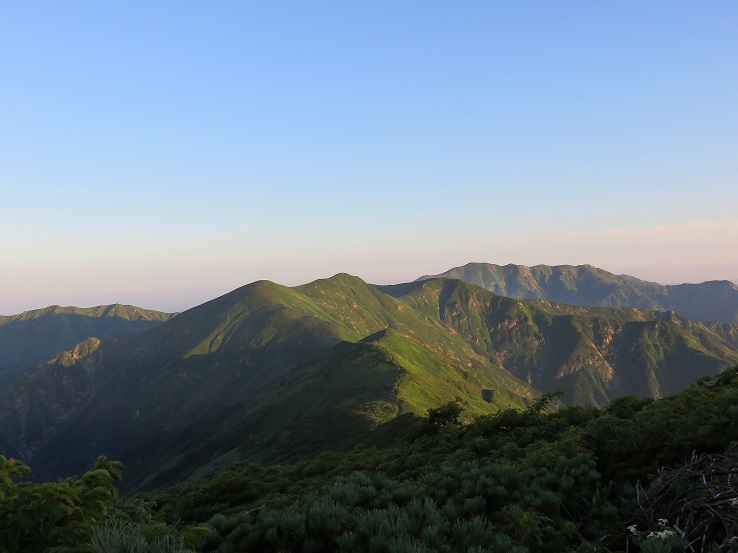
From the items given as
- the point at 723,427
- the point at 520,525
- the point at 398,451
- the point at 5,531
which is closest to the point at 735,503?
the point at 520,525

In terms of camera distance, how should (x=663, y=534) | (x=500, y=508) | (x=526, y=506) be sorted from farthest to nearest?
1. (x=500, y=508)
2. (x=526, y=506)
3. (x=663, y=534)

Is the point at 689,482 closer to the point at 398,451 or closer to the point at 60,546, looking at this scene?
the point at 60,546

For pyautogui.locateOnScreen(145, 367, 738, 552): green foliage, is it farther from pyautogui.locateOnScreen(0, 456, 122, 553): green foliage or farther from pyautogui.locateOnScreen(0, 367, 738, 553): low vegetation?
pyautogui.locateOnScreen(0, 456, 122, 553): green foliage

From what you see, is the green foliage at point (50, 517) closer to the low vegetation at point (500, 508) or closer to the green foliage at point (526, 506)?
the low vegetation at point (500, 508)

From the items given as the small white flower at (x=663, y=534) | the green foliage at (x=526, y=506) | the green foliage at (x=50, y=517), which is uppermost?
the green foliage at (x=50, y=517)

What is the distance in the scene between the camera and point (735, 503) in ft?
28.6

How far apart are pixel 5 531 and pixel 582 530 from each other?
12082 mm

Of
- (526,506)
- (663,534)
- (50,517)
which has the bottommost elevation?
(526,506)

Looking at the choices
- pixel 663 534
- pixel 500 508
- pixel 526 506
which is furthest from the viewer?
pixel 500 508

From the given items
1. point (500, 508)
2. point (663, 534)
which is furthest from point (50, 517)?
point (663, 534)

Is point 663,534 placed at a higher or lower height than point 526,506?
higher

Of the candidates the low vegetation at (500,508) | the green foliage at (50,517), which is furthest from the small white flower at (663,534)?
the green foliage at (50,517)

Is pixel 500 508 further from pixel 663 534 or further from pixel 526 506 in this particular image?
pixel 663 534

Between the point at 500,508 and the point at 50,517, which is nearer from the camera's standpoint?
the point at 50,517
